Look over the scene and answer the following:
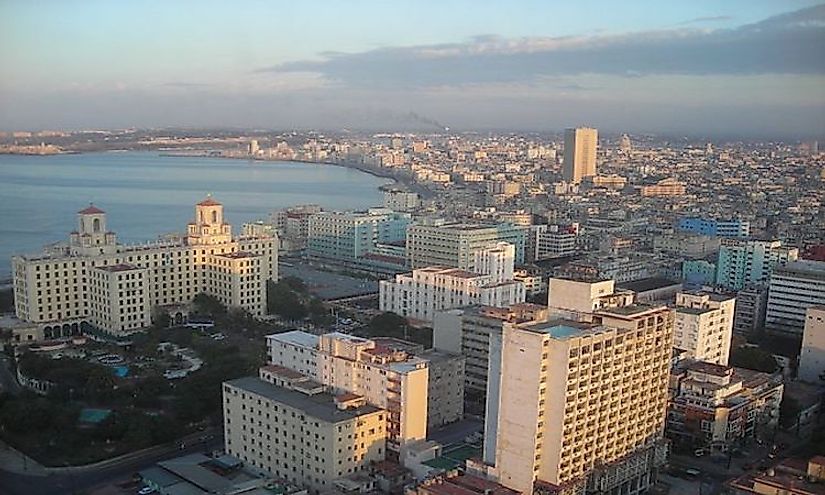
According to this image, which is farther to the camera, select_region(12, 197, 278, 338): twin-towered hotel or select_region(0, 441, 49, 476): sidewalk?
select_region(12, 197, 278, 338): twin-towered hotel

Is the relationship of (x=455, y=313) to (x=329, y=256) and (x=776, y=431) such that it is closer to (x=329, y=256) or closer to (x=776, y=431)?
(x=776, y=431)

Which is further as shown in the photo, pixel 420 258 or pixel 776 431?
pixel 420 258

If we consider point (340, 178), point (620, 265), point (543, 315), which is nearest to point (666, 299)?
point (620, 265)

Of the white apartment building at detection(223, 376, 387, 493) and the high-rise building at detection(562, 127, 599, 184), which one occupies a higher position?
the high-rise building at detection(562, 127, 599, 184)

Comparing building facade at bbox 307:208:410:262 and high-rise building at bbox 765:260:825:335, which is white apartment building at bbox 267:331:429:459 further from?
building facade at bbox 307:208:410:262

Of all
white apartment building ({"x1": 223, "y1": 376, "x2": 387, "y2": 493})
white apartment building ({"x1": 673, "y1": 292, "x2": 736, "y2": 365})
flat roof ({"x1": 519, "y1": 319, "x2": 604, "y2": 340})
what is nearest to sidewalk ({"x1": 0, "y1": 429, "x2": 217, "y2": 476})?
white apartment building ({"x1": 223, "y1": 376, "x2": 387, "y2": 493})

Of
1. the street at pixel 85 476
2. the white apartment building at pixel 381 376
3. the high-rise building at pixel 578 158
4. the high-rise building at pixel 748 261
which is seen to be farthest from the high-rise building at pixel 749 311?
the high-rise building at pixel 578 158

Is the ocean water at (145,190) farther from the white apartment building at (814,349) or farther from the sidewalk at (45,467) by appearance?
the white apartment building at (814,349)
